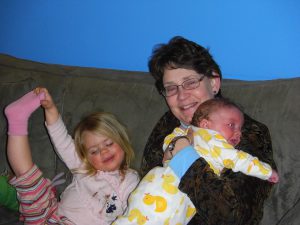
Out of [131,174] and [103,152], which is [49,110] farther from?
[131,174]

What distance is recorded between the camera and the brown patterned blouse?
1259 mm

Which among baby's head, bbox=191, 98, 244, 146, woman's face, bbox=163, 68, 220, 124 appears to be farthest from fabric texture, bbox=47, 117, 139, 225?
baby's head, bbox=191, 98, 244, 146

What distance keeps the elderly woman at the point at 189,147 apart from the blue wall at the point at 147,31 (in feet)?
0.69

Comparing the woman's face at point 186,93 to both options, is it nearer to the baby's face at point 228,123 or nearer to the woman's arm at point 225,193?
the baby's face at point 228,123

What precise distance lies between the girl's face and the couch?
4.9 inches

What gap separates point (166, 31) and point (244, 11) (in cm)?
45

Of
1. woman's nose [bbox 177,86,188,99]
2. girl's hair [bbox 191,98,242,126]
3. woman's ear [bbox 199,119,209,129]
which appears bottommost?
woman's ear [bbox 199,119,209,129]

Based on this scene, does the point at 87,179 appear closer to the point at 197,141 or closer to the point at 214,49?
the point at 197,141

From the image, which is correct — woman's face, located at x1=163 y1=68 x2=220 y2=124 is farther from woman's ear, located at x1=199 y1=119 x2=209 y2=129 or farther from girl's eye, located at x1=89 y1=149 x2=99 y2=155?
girl's eye, located at x1=89 y1=149 x2=99 y2=155

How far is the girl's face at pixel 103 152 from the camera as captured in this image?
1.83 metres

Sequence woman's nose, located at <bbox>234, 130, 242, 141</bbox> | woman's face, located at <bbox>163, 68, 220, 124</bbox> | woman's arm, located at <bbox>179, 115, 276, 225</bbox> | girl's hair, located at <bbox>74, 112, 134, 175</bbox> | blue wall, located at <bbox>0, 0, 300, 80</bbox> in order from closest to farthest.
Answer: woman's arm, located at <bbox>179, 115, 276, 225</bbox> → woman's nose, located at <bbox>234, 130, 242, 141</bbox> → woman's face, located at <bbox>163, 68, 220, 124</bbox> → blue wall, located at <bbox>0, 0, 300, 80</bbox> → girl's hair, located at <bbox>74, 112, 134, 175</bbox>

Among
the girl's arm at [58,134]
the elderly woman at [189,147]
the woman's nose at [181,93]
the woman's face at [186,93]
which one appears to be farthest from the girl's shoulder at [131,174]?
the woman's nose at [181,93]

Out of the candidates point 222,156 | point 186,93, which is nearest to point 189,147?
point 222,156

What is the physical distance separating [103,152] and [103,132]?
106 mm
